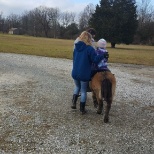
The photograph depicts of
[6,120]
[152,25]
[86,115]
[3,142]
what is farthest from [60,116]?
[152,25]

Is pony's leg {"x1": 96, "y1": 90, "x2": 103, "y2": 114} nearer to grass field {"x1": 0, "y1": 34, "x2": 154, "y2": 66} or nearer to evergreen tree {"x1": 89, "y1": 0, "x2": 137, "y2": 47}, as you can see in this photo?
grass field {"x1": 0, "y1": 34, "x2": 154, "y2": 66}

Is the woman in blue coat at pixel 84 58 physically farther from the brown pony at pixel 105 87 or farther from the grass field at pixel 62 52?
the grass field at pixel 62 52

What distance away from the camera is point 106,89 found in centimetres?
619

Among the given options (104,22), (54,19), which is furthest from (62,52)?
(54,19)

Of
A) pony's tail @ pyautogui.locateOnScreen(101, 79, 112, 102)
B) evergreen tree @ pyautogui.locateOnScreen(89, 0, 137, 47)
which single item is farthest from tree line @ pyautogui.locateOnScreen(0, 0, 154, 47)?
pony's tail @ pyautogui.locateOnScreen(101, 79, 112, 102)

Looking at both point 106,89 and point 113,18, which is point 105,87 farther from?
point 113,18

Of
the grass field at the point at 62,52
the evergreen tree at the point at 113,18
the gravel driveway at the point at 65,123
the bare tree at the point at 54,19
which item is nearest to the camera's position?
the gravel driveway at the point at 65,123

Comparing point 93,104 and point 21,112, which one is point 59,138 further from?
point 93,104

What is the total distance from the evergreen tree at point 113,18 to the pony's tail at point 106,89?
34.6 metres

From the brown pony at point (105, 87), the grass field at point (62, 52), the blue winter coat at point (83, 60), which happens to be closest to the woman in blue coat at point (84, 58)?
the blue winter coat at point (83, 60)

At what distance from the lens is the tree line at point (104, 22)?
134 feet

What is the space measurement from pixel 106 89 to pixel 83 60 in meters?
0.82

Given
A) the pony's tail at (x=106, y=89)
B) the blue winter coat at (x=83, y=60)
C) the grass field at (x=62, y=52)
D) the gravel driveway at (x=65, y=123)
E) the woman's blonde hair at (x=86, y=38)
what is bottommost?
the gravel driveway at (x=65, y=123)

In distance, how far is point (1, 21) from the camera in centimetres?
10081
